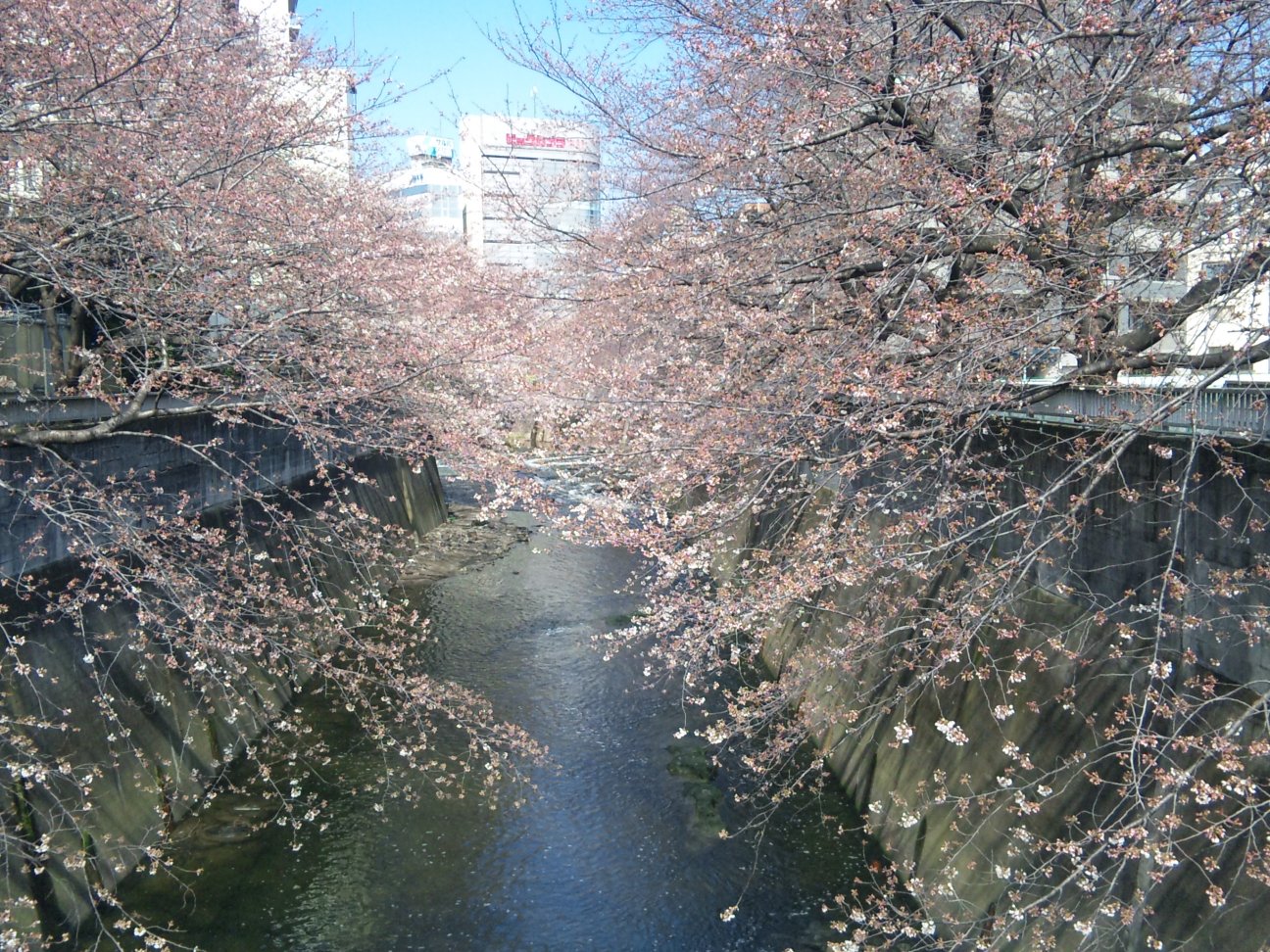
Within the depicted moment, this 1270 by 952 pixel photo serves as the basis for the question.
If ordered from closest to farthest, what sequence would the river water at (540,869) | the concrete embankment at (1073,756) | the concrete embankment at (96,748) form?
the concrete embankment at (1073,756) → the concrete embankment at (96,748) → the river water at (540,869)

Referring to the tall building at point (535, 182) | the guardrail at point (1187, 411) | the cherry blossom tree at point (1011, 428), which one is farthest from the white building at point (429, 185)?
the guardrail at point (1187, 411)

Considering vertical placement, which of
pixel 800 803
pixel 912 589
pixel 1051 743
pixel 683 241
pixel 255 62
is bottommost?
pixel 800 803

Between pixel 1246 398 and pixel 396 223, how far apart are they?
805 inches

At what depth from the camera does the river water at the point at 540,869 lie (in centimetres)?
834

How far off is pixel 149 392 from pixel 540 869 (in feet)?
21.8

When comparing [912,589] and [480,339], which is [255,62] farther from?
[912,589]

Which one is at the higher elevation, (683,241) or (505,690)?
(683,241)

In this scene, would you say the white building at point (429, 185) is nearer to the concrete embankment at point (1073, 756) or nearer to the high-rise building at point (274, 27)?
the high-rise building at point (274, 27)

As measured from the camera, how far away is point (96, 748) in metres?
8.79

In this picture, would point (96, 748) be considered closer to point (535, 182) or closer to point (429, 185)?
point (535, 182)

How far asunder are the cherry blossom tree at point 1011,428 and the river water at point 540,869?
0.91 metres

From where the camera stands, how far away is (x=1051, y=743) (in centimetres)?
750

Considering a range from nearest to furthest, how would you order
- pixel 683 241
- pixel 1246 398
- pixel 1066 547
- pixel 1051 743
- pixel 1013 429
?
pixel 1246 398, pixel 1051 743, pixel 1066 547, pixel 1013 429, pixel 683 241

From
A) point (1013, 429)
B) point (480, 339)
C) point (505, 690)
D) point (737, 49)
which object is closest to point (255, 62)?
point (480, 339)
